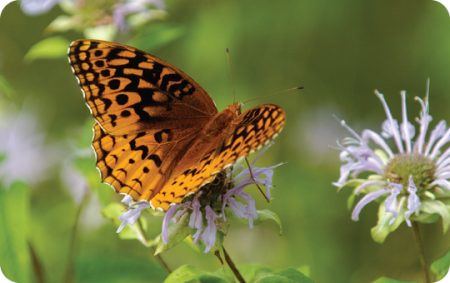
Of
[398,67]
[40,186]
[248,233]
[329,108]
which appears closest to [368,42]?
[398,67]

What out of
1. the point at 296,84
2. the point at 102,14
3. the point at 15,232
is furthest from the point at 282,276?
the point at 296,84

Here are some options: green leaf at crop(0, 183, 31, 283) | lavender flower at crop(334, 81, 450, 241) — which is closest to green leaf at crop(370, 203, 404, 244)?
lavender flower at crop(334, 81, 450, 241)

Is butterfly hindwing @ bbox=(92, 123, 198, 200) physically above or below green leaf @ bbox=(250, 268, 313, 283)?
above

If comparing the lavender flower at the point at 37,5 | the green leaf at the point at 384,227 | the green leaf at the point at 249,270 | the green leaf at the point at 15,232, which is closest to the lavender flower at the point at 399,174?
the green leaf at the point at 384,227

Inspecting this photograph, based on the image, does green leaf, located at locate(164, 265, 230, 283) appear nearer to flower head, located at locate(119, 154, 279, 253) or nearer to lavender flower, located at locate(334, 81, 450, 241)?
flower head, located at locate(119, 154, 279, 253)

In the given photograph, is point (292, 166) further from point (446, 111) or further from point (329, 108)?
point (446, 111)

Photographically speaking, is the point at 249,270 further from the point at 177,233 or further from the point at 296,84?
the point at 296,84
